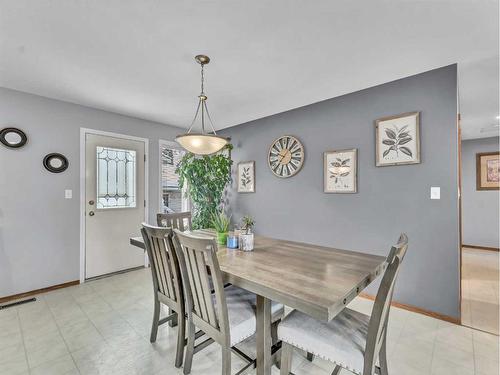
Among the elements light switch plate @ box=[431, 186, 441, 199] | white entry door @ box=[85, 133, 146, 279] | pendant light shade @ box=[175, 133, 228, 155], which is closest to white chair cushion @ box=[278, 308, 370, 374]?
pendant light shade @ box=[175, 133, 228, 155]

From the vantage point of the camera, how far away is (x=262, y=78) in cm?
251

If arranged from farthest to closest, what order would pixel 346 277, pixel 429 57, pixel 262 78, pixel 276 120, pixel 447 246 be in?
pixel 276 120 → pixel 262 78 → pixel 447 246 → pixel 429 57 → pixel 346 277

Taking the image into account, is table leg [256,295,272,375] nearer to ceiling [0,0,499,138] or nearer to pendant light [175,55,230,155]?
pendant light [175,55,230,155]

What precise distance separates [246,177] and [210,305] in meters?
2.84

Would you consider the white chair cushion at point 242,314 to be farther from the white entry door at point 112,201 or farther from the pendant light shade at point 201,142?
the white entry door at point 112,201

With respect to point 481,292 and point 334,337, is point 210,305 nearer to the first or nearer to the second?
point 334,337

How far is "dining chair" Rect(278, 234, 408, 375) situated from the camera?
1094 mm

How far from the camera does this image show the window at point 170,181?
4.11 meters

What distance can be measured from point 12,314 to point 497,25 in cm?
480

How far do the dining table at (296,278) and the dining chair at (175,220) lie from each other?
1.02 meters

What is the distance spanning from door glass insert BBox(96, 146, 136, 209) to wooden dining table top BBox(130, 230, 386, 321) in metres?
2.33

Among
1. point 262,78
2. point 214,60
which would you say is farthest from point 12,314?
point 262,78

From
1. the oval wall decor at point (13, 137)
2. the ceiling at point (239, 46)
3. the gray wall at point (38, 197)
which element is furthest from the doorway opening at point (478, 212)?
the oval wall decor at point (13, 137)

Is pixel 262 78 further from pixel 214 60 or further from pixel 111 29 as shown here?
pixel 111 29
